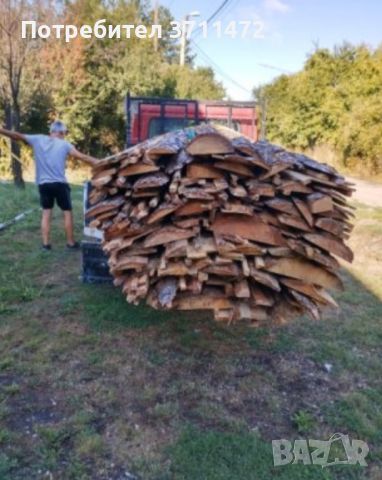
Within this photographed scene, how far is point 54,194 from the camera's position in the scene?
525 cm

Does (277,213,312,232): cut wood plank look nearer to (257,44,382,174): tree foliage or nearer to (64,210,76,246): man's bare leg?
(64,210,76,246): man's bare leg

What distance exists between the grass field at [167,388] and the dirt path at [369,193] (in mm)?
5864

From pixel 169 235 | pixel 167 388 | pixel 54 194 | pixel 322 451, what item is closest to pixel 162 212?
pixel 169 235

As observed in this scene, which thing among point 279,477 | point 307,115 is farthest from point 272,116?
point 279,477

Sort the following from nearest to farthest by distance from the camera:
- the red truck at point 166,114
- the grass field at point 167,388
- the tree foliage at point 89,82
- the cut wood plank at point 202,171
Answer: the grass field at point 167,388
the cut wood plank at point 202,171
the red truck at point 166,114
the tree foliage at point 89,82

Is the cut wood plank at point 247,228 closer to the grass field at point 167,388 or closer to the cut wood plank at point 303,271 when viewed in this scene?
the cut wood plank at point 303,271

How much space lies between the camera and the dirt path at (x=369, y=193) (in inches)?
377

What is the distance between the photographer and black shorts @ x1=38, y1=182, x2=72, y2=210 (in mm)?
5182

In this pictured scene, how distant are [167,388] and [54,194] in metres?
3.29

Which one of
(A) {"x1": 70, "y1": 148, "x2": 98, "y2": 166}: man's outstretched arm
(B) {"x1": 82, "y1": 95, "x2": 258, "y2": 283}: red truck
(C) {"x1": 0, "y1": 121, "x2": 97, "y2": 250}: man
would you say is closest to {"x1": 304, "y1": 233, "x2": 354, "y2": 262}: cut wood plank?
(A) {"x1": 70, "y1": 148, "x2": 98, "y2": 166}: man's outstretched arm

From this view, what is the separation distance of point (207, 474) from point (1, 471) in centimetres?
97

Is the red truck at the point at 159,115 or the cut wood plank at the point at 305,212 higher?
the red truck at the point at 159,115

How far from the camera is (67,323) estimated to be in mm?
3561

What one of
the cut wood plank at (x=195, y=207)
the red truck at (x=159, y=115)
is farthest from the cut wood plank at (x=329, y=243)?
the red truck at (x=159, y=115)
